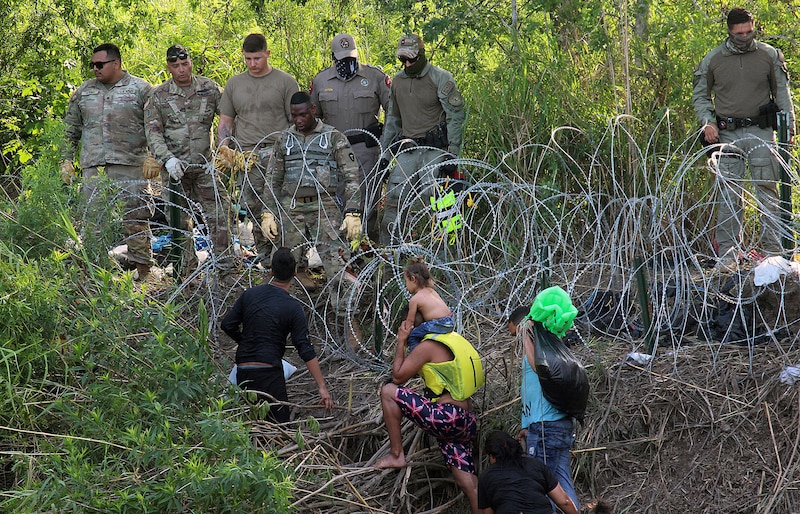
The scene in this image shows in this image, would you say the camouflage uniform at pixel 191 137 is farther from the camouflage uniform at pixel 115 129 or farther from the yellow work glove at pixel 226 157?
the yellow work glove at pixel 226 157

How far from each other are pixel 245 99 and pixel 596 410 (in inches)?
148

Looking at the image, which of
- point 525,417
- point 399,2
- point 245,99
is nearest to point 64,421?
point 525,417

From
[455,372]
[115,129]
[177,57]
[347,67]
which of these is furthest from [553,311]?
[115,129]

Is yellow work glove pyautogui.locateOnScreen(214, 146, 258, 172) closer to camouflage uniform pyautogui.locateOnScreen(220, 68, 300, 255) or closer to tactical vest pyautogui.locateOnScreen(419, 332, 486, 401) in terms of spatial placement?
camouflage uniform pyautogui.locateOnScreen(220, 68, 300, 255)

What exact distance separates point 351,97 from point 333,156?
0.89 meters

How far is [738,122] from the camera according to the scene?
7.48 m

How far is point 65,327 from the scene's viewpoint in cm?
544

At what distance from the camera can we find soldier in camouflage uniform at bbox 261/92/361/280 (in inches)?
289

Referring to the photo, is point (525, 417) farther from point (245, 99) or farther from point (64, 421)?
point (245, 99)

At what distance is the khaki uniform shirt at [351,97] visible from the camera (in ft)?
26.8

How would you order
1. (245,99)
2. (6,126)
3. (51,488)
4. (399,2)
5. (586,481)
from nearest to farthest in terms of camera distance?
(51,488), (586,481), (245,99), (399,2), (6,126)

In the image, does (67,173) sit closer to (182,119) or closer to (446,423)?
(182,119)

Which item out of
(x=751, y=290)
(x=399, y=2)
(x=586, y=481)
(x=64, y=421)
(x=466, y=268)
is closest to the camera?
(x=64, y=421)

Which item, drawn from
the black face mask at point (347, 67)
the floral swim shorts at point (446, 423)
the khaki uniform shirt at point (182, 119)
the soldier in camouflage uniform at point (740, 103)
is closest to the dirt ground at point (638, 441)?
the floral swim shorts at point (446, 423)
